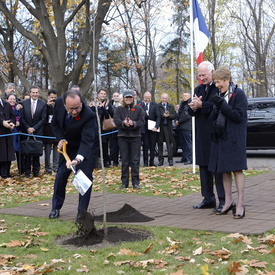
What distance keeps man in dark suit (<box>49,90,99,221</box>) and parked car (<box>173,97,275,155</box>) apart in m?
9.80

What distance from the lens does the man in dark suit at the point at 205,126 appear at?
23.5ft

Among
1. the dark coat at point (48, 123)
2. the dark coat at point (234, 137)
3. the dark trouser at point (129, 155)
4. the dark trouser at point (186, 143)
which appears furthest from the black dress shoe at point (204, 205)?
the dark trouser at point (186, 143)

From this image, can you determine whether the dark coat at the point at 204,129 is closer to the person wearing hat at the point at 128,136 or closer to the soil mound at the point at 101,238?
the soil mound at the point at 101,238

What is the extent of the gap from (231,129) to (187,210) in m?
1.58

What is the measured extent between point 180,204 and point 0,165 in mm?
6280

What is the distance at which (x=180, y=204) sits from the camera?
312 inches

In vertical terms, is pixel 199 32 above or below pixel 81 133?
above

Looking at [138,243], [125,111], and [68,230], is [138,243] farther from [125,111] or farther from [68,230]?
[125,111]

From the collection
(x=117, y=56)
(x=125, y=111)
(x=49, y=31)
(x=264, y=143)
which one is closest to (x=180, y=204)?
(x=125, y=111)

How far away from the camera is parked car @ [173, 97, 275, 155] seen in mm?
15203

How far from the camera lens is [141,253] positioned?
4.87 m

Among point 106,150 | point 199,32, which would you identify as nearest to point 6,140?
point 106,150

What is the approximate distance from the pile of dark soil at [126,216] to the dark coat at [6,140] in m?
5.81

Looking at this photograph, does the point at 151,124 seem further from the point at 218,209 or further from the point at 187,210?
the point at 218,209
